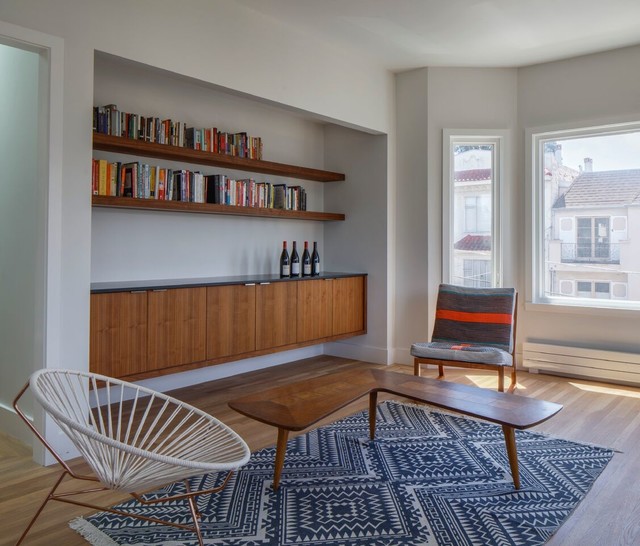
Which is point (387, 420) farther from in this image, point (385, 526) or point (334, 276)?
A: point (334, 276)

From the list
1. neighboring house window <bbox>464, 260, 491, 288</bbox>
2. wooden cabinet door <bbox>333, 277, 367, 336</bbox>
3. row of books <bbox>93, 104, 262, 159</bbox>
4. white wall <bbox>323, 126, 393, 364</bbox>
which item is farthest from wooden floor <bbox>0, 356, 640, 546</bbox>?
row of books <bbox>93, 104, 262, 159</bbox>

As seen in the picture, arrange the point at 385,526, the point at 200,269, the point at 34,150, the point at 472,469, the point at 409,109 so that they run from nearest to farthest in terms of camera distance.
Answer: the point at 385,526
the point at 472,469
the point at 34,150
the point at 200,269
the point at 409,109

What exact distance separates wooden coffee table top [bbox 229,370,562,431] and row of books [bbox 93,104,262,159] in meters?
1.94

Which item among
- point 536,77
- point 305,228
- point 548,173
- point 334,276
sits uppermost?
point 536,77

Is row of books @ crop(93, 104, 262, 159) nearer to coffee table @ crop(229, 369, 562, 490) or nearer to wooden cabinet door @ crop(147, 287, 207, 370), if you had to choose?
wooden cabinet door @ crop(147, 287, 207, 370)

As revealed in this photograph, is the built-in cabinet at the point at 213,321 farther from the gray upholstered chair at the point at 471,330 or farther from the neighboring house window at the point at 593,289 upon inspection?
the neighboring house window at the point at 593,289

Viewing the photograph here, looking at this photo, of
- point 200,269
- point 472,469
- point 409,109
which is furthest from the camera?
point 409,109

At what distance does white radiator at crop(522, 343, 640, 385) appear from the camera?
4.21m

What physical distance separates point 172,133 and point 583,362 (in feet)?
12.2

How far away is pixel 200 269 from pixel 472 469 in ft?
8.61

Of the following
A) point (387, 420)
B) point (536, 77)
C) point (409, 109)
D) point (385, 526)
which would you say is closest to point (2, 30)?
point (385, 526)

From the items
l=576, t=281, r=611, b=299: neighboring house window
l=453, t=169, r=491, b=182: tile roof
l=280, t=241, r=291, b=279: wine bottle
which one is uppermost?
l=453, t=169, r=491, b=182: tile roof

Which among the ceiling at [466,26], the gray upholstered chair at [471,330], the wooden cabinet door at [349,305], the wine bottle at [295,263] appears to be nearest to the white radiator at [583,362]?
the gray upholstered chair at [471,330]

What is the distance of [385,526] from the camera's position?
207 centimetres
